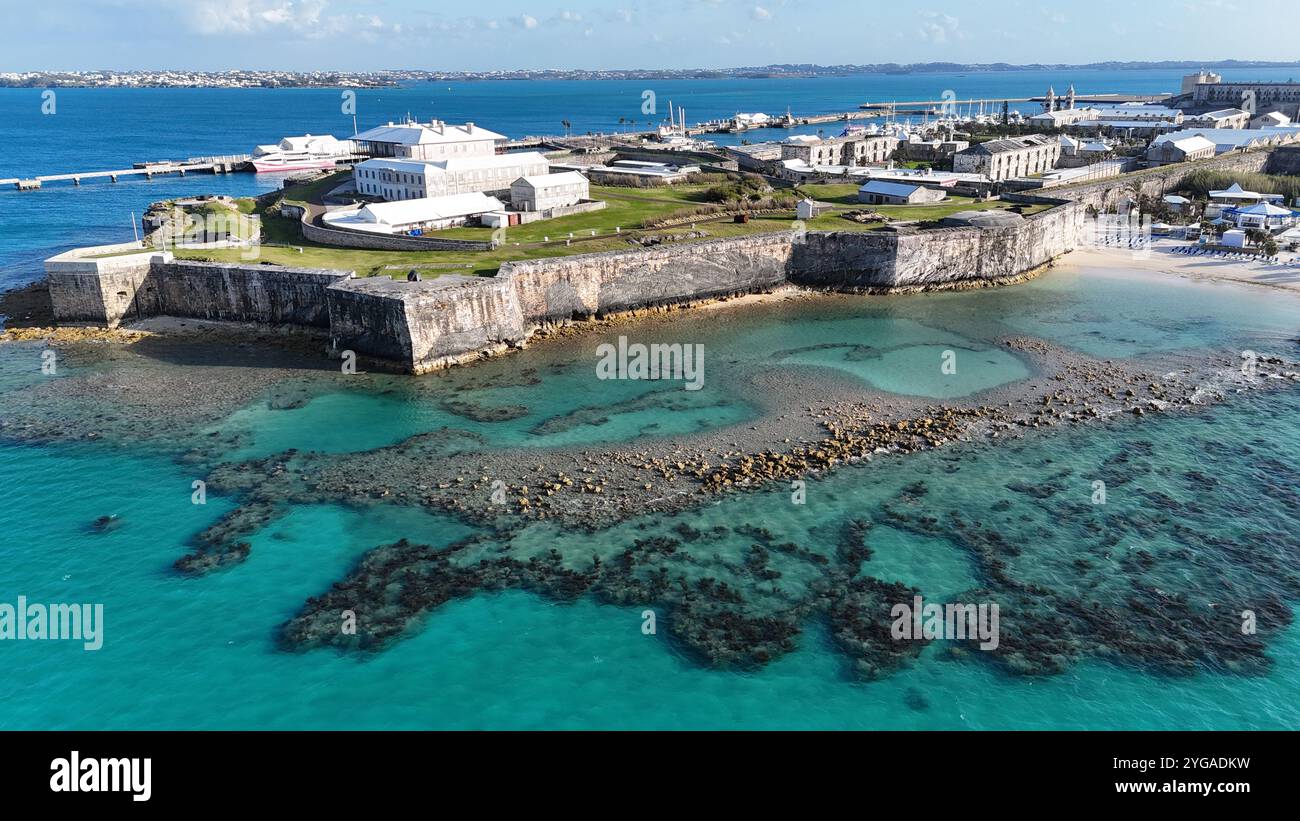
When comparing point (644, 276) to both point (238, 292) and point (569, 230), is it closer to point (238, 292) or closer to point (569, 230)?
point (569, 230)


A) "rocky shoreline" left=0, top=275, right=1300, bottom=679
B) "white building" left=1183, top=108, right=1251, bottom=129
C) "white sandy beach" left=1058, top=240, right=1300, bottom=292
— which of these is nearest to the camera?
"rocky shoreline" left=0, top=275, right=1300, bottom=679

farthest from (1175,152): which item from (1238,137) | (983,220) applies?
(983,220)

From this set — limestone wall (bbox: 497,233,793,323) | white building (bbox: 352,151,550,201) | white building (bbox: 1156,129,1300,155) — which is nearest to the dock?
white building (bbox: 352,151,550,201)

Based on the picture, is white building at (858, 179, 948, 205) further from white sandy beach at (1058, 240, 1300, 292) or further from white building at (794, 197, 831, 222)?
white sandy beach at (1058, 240, 1300, 292)

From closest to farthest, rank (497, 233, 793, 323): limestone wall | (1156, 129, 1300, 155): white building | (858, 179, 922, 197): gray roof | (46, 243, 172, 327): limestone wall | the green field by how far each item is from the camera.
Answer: (46, 243, 172, 327): limestone wall
(497, 233, 793, 323): limestone wall
the green field
(858, 179, 922, 197): gray roof
(1156, 129, 1300, 155): white building

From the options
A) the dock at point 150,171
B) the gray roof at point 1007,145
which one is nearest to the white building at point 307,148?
the dock at point 150,171
